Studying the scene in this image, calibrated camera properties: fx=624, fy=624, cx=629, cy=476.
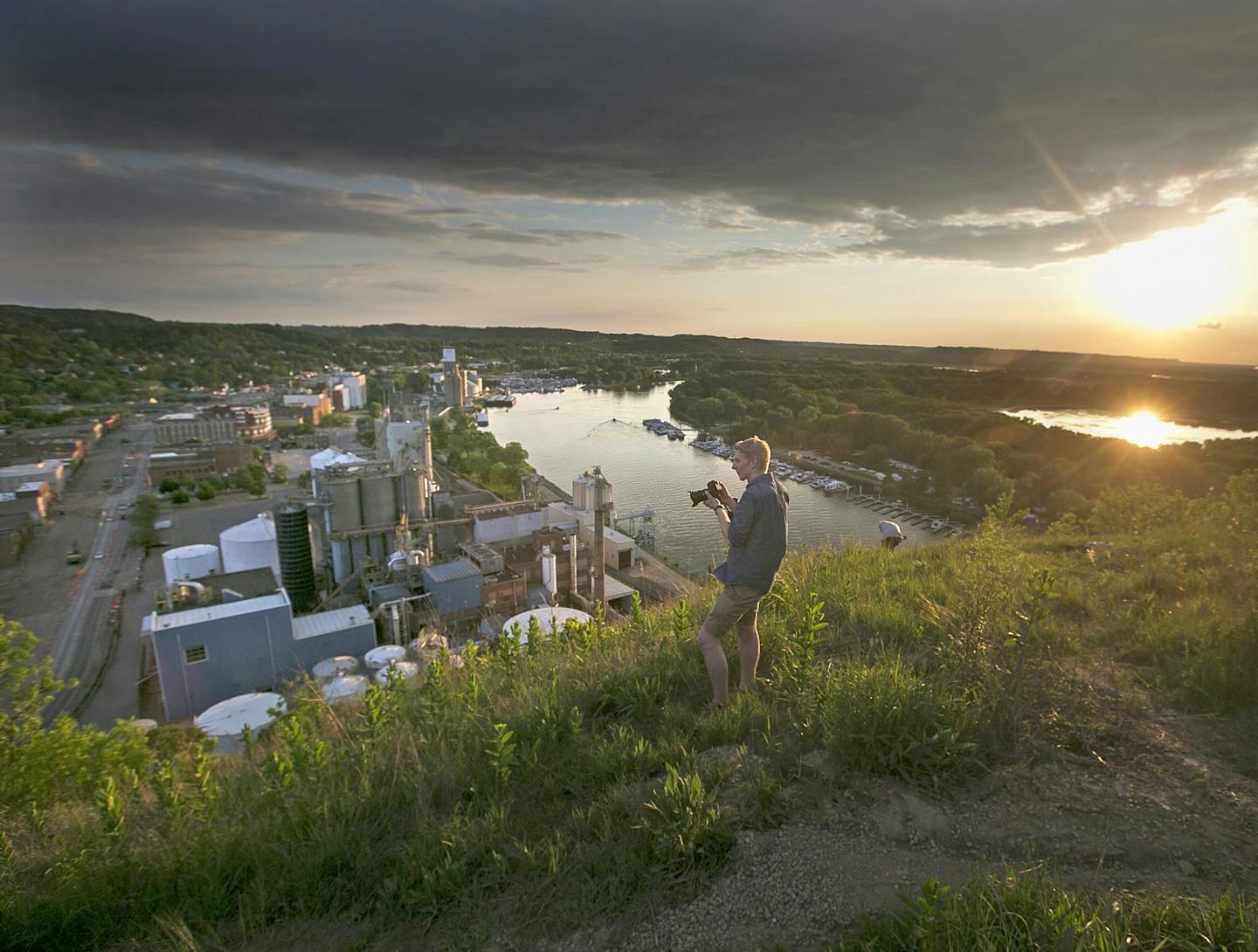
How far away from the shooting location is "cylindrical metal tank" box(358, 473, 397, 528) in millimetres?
19031

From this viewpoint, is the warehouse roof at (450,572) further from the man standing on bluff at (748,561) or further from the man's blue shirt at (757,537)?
the man's blue shirt at (757,537)

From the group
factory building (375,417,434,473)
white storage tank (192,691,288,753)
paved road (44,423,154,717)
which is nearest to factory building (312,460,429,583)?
factory building (375,417,434,473)

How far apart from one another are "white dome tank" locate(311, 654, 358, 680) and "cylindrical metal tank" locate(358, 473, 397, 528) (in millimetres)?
7577

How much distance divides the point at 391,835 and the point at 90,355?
10451 centimetres

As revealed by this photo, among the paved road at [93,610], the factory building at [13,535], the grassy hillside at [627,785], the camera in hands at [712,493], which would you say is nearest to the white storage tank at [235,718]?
the paved road at [93,610]

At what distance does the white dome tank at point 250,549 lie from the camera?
18734 millimetres

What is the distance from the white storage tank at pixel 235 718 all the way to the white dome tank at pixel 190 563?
9687mm

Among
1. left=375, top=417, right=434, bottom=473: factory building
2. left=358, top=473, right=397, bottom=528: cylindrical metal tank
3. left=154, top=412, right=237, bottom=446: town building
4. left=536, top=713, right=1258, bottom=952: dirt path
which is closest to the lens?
left=536, top=713, right=1258, bottom=952: dirt path

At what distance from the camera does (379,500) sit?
19.2m

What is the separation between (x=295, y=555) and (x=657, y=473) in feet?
67.9

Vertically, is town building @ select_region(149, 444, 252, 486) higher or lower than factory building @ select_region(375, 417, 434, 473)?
lower

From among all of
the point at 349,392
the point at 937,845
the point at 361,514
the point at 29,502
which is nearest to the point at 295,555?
the point at 361,514

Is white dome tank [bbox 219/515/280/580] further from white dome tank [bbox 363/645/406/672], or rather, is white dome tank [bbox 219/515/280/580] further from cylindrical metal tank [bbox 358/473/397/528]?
white dome tank [bbox 363/645/406/672]

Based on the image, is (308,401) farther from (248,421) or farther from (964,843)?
(964,843)
